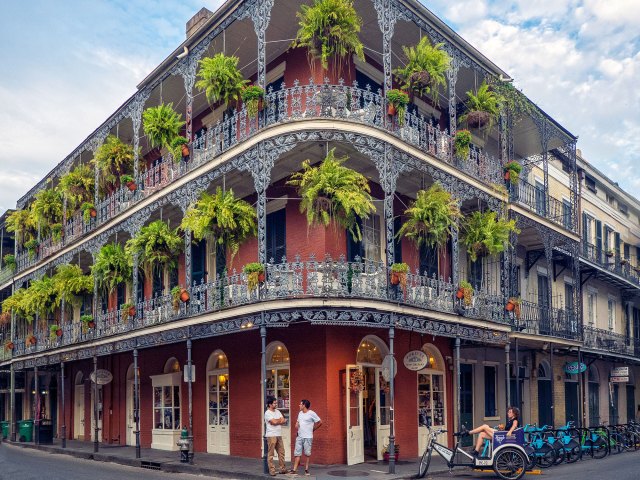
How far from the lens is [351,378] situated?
50.5 ft

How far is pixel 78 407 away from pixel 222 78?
17.0m

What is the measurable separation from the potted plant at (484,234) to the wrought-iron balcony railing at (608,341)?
879 centimetres

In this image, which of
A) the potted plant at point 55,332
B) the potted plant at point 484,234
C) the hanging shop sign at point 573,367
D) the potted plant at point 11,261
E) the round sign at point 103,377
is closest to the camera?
the potted plant at point 484,234

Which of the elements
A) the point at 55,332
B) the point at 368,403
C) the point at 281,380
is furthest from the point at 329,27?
the point at 55,332

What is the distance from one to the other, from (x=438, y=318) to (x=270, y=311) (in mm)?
3876

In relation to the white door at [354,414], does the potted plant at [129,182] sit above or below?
above

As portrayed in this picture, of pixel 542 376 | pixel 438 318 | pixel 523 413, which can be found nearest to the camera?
pixel 438 318

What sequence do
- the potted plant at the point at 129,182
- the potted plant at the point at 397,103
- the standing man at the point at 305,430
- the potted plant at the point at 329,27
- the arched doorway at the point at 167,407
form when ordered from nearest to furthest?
the standing man at the point at 305,430 < the potted plant at the point at 329,27 < the potted plant at the point at 397,103 < the arched doorway at the point at 167,407 < the potted plant at the point at 129,182

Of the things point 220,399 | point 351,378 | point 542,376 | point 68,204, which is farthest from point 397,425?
point 68,204

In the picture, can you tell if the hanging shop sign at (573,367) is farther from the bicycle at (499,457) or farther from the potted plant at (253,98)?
the potted plant at (253,98)

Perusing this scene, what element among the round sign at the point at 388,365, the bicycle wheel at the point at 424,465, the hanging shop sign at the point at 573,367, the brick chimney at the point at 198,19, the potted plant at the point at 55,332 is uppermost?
the brick chimney at the point at 198,19

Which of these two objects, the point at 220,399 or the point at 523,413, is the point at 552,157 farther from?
the point at 220,399

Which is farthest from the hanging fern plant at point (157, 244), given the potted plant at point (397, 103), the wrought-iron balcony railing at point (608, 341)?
the wrought-iron balcony railing at point (608, 341)

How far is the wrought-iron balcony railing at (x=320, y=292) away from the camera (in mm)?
13945
